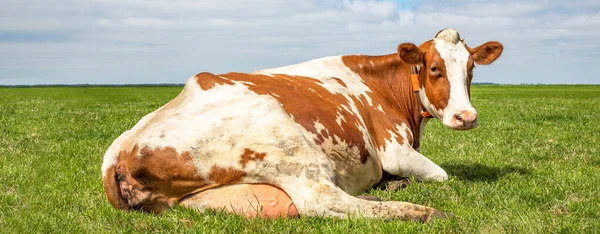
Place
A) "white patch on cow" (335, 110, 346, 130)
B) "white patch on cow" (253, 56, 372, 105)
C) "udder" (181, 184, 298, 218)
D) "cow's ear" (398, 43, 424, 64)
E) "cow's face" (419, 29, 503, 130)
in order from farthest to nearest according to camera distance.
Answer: "cow's ear" (398, 43, 424, 64) < "white patch on cow" (253, 56, 372, 105) < "cow's face" (419, 29, 503, 130) < "white patch on cow" (335, 110, 346, 130) < "udder" (181, 184, 298, 218)

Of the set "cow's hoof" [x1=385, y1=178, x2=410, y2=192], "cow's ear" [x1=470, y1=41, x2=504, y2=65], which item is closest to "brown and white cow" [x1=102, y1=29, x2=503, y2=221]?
"cow's hoof" [x1=385, y1=178, x2=410, y2=192]

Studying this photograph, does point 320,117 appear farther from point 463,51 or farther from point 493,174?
point 493,174

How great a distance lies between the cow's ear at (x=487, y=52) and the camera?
8930mm

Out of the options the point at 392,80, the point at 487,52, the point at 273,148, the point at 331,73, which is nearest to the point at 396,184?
the point at 331,73

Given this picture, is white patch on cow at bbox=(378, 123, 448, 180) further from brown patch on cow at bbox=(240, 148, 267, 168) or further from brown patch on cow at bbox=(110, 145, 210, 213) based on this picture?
brown patch on cow at bbox=(110, 145, 210, 213)

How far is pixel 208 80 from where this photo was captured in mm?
6855

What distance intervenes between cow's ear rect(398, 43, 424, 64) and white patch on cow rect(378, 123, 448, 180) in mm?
907

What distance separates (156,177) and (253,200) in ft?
2.94

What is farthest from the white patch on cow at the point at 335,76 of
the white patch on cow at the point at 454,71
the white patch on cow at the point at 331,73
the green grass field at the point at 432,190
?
the green grass field at the point at 432,190

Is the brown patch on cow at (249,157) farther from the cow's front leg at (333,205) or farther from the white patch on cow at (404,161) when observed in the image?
the white patch on cow at (404,161)

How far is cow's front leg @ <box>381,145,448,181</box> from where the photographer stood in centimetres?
764

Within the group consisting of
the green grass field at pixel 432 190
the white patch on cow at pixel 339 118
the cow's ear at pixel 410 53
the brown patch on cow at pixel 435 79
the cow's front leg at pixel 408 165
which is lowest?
the green grass field at pixel 432 190

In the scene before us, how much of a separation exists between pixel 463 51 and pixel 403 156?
64.6 inches

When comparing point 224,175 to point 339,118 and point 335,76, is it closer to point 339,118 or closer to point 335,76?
point 339,118
